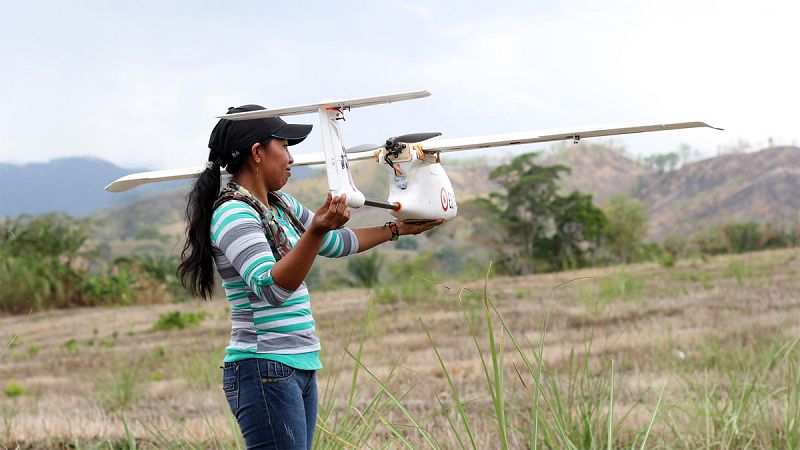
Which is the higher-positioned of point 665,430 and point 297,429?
point 297,429

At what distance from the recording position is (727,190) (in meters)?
67.5

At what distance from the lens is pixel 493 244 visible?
34656mm

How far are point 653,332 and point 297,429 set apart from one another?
6360 mm

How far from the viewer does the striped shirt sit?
7.74 feet

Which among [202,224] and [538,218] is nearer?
[202,224]

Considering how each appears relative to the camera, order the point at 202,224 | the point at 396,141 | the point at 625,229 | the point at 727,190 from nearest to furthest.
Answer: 1. the point at 202,224
2. the point at 396,141
3. the point at 625,229
4. the point at 727,190

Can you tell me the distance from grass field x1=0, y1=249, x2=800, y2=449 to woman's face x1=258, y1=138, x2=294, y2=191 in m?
0.50

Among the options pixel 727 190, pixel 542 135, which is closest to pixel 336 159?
pixel 542 135

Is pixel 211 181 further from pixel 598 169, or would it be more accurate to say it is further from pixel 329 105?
pixel 598 169

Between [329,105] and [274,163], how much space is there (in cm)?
A: 31

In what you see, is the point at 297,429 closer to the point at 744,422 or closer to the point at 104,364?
the point at 744,422

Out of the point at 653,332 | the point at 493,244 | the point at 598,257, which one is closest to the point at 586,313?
the point at 653,332

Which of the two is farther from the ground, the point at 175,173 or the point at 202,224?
the point at 175,173

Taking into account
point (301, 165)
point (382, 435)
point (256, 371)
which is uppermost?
point (301, 165)
